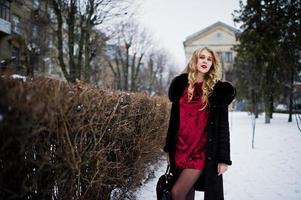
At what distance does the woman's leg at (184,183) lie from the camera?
2941mm

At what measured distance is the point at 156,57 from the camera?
47750mm

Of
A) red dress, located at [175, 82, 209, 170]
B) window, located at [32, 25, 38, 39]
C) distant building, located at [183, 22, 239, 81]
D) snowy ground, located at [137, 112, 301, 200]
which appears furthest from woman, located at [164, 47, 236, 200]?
distant building, located at [183, 22, 239, 81]

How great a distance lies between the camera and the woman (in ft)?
9.61

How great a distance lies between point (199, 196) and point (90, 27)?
11.6m

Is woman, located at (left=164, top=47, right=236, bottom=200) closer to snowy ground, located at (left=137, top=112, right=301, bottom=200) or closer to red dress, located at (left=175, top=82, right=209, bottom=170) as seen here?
red dress, located at (left=175, top=82, right=209, bottom=170)

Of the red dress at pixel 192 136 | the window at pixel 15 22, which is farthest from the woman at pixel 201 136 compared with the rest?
the window at pixel 15 22

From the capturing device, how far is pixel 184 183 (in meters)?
2.95

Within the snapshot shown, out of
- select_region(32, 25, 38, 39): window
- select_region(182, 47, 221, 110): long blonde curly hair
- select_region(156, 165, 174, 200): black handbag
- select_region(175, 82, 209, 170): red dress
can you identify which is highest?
select_region(32, 25, 38, 39): window

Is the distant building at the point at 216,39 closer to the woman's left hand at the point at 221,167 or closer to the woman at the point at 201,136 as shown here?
the woman at the point at 201,136

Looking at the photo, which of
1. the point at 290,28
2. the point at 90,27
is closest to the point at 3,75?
the point at 90,27

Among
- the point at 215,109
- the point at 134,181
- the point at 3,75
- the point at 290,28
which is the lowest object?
the point at 134,181

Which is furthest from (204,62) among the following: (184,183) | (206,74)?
(184,183)

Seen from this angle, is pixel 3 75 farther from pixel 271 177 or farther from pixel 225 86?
pixel 271 177

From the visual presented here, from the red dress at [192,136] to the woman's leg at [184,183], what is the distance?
0.16ft
